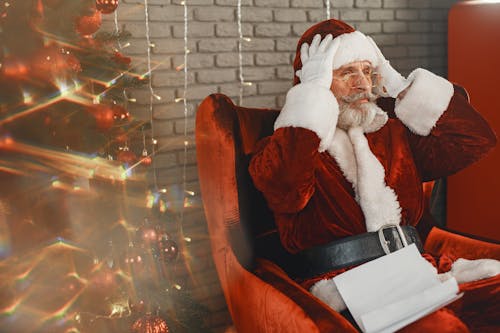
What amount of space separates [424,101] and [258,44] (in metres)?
0.98

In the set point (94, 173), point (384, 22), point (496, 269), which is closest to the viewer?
point (496, 269)

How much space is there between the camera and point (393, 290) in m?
1.44

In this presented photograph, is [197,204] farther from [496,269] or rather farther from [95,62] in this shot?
[496,269]

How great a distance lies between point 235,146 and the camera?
1667 mm

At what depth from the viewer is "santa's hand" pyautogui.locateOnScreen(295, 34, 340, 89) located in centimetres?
160

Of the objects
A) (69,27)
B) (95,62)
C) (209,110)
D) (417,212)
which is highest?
(69,27)

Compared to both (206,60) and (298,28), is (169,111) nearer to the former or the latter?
(206,60)

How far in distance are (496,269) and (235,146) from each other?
2.95ft

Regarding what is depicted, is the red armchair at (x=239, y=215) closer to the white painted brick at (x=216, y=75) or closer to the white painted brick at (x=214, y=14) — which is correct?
the white painted brick at (x=216, y=75)

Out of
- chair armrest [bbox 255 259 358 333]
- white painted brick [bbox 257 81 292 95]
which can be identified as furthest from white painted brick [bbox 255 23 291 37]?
chair armrest [bbox 255 259 358 333]

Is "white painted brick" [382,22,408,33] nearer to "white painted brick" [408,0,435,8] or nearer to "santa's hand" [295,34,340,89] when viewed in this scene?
"white painted brick" [408,0,435,8]

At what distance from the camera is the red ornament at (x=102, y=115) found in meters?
1.63

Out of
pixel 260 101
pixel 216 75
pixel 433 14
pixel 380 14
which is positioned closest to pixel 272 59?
pixel 260 101

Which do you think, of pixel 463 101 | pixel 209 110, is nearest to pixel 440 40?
pixel 463 101
